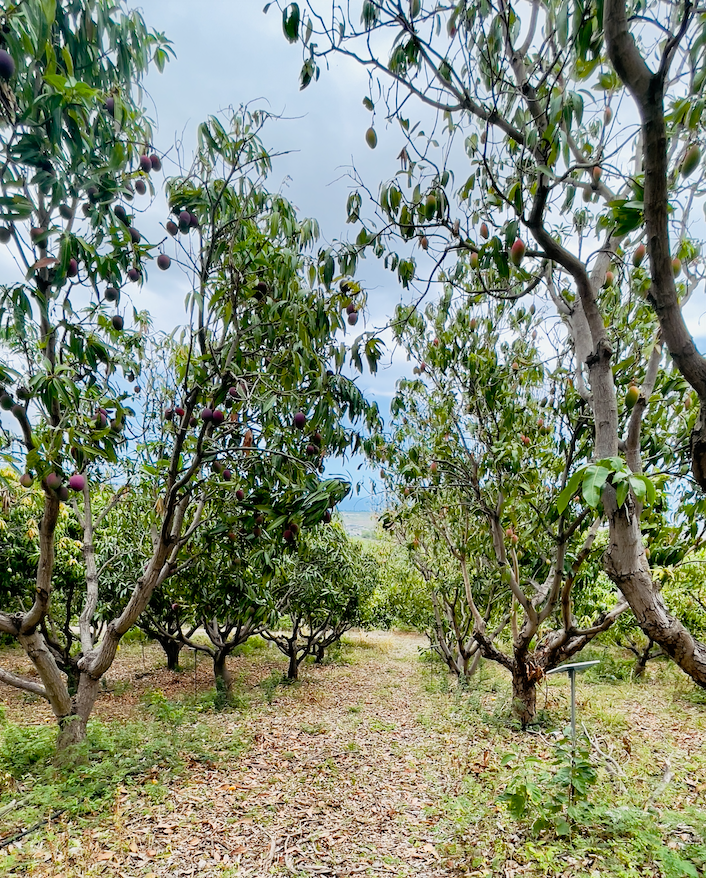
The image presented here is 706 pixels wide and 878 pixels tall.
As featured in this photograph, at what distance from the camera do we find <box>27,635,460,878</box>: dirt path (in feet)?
8.55

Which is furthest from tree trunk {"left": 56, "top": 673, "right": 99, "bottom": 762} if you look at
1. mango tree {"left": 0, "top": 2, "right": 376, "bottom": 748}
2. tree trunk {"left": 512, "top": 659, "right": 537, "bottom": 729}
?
tree trunk {"left": 512, "top": 659, "right": 537, "bottom": 729}

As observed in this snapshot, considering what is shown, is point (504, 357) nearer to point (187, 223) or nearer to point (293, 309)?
point (293, 309)

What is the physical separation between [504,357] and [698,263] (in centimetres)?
180

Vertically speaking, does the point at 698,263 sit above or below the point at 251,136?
below

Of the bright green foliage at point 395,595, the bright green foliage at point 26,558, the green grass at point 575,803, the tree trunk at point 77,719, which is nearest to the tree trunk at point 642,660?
the green grass at point 575,803

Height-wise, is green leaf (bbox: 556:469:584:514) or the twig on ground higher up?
green leaf (bbox: 556:469:584:514)

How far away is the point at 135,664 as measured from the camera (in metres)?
9.11

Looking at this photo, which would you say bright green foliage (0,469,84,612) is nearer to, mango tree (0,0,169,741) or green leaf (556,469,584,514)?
mango tree (0,0,169,741)

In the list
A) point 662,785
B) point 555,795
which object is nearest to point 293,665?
point 662,785

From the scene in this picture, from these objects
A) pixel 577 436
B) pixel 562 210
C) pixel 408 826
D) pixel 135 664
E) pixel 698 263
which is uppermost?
pixel 698 263

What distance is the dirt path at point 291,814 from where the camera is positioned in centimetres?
261

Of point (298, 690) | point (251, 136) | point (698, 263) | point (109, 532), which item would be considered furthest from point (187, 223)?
point (298, 690)

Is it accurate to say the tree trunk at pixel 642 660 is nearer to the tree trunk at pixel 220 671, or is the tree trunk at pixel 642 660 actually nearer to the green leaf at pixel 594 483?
the tree trunk at pixel 220 671

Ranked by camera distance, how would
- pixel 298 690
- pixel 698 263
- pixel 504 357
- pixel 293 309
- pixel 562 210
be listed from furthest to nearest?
pixel 298 690, pixel 504 357, pixel 698 263, pixel 293 309, pixel 562 210
